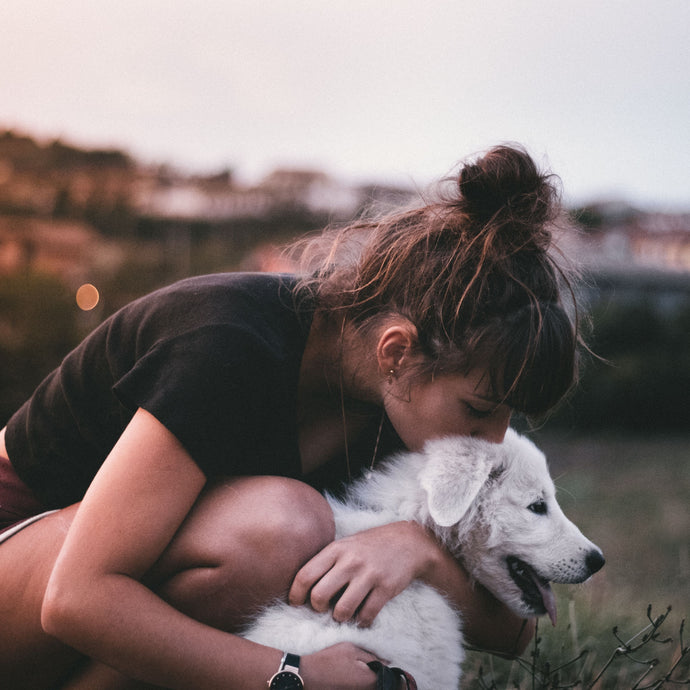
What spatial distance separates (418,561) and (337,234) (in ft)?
3.36

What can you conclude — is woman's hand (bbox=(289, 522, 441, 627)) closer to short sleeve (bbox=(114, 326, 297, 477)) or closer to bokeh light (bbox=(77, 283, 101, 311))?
short sleeve (bbox=(114, 326, 297, 477))

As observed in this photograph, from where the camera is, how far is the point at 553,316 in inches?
77.3

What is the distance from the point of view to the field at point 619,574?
263cm

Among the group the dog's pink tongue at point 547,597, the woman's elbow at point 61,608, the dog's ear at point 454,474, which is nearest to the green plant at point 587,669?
the dog's pink tongue at point 547,597

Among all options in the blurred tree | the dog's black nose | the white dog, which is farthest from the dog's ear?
the blurred tree

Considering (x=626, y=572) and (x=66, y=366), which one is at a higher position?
(x=66, y=366)

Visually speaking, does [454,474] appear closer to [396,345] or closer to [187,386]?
[396,345]

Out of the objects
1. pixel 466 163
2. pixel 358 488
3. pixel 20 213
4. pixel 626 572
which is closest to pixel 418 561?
pixel 358 488

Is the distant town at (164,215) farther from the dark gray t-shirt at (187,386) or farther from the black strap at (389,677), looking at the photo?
the black strap at (389,677)

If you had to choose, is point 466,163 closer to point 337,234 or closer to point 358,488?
point 337,234

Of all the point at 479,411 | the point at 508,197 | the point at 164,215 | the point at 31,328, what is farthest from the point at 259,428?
the point at 164,215

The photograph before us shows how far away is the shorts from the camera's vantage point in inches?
81.4

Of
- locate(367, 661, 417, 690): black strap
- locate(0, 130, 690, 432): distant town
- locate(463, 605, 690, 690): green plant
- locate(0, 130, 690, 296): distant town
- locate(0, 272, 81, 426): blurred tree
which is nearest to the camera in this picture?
locate(367, 661, 417, 690): black strap

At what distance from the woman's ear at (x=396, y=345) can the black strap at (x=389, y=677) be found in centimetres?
77
